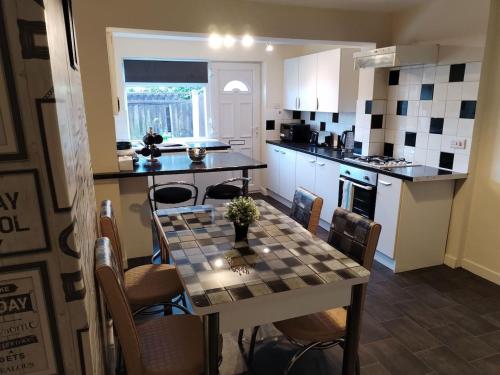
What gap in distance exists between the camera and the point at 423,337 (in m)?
2.44

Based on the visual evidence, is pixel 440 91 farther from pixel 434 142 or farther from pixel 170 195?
pixel 170 195

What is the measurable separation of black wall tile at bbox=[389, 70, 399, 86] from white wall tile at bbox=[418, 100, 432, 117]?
40cm

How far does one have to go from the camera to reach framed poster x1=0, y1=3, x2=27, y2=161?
828mm

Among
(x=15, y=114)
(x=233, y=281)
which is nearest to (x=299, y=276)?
(x=233, y=281)

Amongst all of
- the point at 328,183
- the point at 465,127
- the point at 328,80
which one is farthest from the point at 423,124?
the point at 328,80

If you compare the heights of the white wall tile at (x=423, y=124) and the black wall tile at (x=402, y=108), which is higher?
the black wall tile at (x=402, y=108)

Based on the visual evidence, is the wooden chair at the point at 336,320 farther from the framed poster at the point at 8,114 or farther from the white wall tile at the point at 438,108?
the white wall tile at the point at 438,108

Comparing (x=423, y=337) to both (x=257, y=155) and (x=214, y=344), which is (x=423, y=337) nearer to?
(x=214, y=344)

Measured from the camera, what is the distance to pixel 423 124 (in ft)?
Result: 11.4

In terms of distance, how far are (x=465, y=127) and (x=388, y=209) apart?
3.05 ft

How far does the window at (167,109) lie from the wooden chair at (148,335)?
3988mm

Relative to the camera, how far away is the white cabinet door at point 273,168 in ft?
17.6

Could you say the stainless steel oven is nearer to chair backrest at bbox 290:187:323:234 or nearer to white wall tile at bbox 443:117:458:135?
white wall tile at bbox 443:117:458:135

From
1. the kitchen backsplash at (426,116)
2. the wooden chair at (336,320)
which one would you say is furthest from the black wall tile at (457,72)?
the wooden chair at (336,320)
